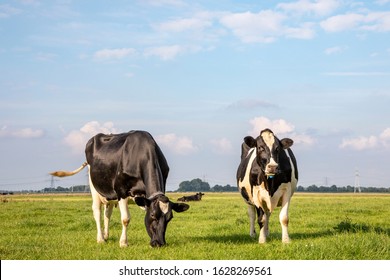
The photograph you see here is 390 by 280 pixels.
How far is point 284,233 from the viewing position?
44.9 ft

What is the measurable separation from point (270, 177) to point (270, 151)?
73cm

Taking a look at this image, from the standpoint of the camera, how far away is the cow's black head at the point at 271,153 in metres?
13.0

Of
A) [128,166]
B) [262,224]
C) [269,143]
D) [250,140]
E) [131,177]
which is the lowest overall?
[262,224]

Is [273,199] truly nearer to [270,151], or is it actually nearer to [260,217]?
[260,217]

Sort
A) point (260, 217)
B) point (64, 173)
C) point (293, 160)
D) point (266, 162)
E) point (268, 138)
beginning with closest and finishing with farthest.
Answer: point (266, 162) < point (268, 138) < point (260, 217) < point (293, 160) < point (64, 173)

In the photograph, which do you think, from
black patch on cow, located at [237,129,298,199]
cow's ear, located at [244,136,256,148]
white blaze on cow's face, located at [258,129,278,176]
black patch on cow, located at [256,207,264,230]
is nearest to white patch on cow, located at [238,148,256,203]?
black patch on cow, located at [237,129,298,199]

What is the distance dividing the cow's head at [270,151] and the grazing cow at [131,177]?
215 centimetres

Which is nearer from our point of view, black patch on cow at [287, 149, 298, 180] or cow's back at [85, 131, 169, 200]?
cow's back at [85, 131, 169, 200]

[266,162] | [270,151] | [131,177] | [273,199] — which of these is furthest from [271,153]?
[131,177]

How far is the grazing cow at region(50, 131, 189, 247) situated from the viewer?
12008mm

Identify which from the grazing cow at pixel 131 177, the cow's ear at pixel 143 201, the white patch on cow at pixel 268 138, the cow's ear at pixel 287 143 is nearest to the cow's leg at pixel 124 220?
the grazing cow at pixel 131 177

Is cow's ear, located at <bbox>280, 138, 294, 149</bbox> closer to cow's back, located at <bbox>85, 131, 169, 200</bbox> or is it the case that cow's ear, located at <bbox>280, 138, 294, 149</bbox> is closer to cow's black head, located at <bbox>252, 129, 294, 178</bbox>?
cow's black head, located at <bbox>252, 129, 294, 178</bbox>

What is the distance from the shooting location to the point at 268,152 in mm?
13289
